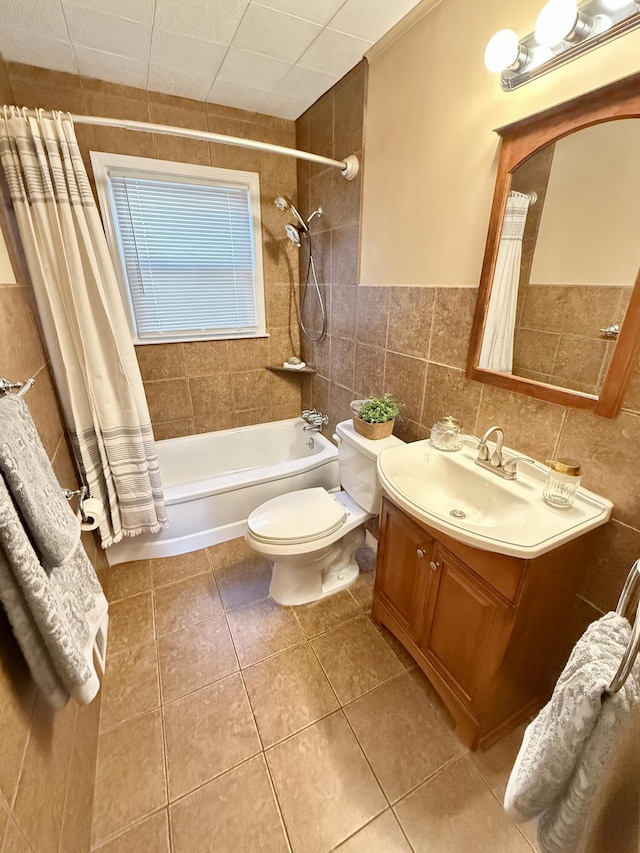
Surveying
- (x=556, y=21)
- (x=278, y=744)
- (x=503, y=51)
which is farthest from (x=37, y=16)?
(x=278, y=744)

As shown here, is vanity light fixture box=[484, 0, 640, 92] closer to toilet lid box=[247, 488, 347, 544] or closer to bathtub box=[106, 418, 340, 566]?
toilet lid box=[247, 488, 347, 544]

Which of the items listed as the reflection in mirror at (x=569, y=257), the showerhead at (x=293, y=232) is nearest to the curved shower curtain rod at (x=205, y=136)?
the showerhead at (x=293, y=232)

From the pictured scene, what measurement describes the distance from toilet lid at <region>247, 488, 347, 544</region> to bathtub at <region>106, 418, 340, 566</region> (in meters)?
0.38

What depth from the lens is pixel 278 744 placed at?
1207 mm

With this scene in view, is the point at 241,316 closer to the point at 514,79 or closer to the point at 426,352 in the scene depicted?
the point at 426,352

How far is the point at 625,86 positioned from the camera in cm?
84

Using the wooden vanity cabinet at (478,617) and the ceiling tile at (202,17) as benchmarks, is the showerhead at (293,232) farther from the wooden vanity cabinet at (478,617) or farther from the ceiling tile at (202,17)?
the wooden vanity cabinet at (478,617)

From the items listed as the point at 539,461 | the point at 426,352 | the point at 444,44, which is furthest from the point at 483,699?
the point at 444,44

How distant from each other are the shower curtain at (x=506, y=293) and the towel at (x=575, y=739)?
86cm

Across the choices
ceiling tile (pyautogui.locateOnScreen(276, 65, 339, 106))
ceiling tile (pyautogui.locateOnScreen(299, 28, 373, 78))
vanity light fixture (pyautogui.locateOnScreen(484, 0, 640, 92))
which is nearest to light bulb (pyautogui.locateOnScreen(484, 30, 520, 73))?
vanity light fixture (pyautogui.locateOnScreen(484, 0, 640, 92))

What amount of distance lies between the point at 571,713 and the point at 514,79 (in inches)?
61.4

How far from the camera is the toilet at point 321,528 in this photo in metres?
1.56

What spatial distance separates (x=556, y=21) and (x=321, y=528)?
171cm

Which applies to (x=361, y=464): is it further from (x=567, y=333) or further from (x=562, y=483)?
(x=567, y=333)
